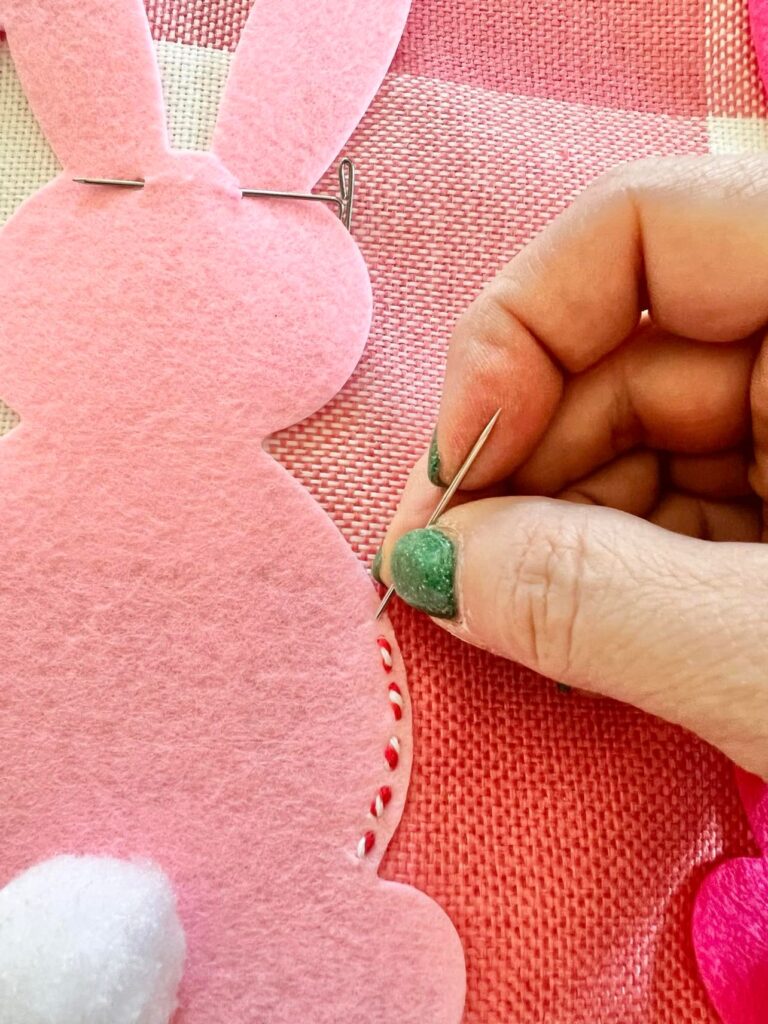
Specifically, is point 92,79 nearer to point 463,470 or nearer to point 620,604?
point 463,470

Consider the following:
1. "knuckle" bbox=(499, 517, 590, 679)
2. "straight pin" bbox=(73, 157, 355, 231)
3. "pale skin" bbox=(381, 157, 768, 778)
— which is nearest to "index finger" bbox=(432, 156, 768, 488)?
"pale skin" bbox=(381, 157, 768, 778)

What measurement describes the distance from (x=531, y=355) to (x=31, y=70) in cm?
59

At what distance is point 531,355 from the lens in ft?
2.02

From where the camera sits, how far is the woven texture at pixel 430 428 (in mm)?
633

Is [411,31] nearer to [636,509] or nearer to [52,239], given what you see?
[52,239]

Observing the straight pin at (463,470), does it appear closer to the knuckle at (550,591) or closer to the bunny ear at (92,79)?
the knuckle at (550,591)

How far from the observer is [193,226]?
0.76 metres

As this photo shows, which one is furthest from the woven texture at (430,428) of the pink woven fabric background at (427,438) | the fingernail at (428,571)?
the fingernail at (428,571)

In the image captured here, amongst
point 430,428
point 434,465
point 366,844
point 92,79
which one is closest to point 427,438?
point 430,428

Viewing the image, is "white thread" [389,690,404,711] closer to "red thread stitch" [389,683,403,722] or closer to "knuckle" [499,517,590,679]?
"red thread stitch" [389,683,403,722]

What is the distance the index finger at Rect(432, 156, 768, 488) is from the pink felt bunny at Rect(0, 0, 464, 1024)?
0.17 meters

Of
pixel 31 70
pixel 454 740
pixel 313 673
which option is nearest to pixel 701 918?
pixel 454 740

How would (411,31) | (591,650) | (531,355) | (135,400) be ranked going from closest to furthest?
(591,650), (531,355), (135,400), (411,31)

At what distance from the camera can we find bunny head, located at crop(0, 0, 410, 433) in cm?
73
